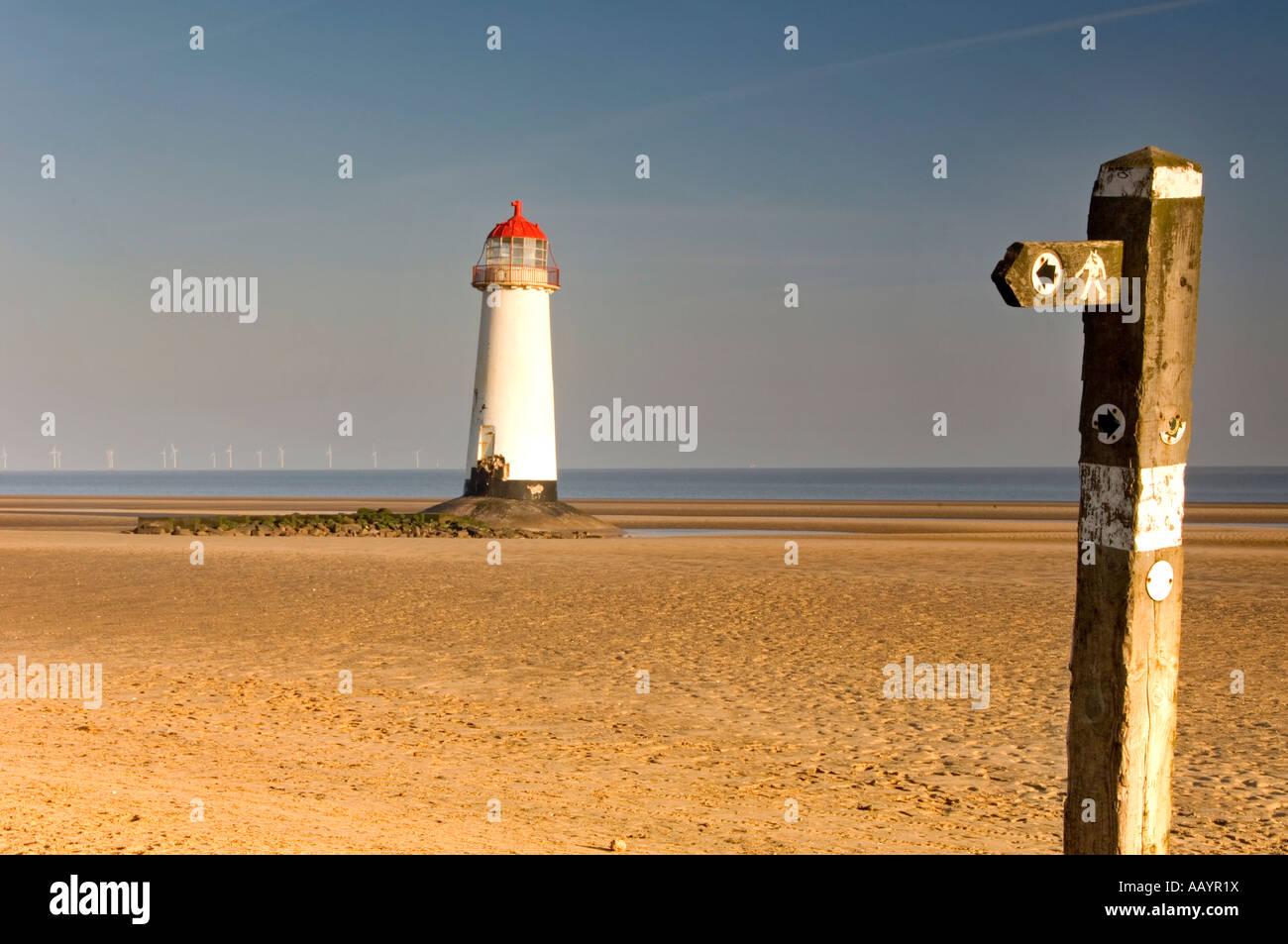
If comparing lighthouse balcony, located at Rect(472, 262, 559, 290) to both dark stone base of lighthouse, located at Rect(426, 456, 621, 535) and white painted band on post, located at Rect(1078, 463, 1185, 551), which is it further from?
white painted band on post, located at Rect(1078, 463, 1185, 551)

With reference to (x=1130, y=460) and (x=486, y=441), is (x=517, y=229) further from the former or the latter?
(x=1130, y=460)

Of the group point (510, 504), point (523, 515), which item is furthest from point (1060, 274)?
point (510, 504)

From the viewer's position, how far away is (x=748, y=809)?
333 inches

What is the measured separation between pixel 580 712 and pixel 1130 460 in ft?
25.5

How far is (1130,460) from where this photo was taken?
504 centimetres

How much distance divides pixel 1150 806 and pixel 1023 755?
531 centimetres

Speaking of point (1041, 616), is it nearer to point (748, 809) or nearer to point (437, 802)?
point (748, 809)

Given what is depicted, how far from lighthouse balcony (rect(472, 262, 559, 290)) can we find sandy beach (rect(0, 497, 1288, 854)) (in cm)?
1422

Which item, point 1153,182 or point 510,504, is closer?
point 1153,182

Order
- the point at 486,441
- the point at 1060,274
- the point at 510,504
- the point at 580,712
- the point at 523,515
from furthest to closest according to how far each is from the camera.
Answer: the point at 486,441 → the point at 510,504 → the point at 523,515 → the point at 580,712 → the point at 1060,274

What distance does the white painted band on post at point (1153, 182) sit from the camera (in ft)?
16.6

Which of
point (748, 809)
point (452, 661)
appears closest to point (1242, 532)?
point (452, 661)

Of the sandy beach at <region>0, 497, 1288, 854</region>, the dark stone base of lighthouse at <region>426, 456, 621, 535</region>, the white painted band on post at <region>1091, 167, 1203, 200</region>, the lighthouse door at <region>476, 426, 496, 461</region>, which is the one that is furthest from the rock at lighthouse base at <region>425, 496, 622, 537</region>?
the white painted band on post at <region>1091, 167, 1203, 200</region>

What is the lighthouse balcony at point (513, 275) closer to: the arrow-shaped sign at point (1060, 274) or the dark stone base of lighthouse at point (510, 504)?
the dark stone base of lighthouse at point (510, 504)
